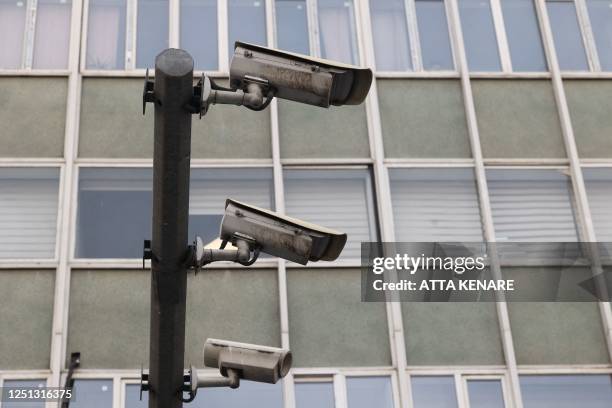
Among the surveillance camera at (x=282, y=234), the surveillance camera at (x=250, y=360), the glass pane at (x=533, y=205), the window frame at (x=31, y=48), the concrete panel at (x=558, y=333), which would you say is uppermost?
the window frame at (x=31, y=48)

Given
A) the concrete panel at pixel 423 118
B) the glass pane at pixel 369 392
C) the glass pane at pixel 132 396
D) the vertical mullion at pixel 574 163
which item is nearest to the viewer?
the glass pane at pixel 132 396

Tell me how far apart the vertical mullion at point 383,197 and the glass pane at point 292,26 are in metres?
0.81

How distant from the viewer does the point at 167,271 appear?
7.15 metres

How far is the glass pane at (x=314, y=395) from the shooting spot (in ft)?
45.5

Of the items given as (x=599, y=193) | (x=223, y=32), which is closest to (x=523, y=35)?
(x=599, y=193)

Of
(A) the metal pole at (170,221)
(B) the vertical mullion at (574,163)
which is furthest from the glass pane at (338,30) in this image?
(A) the metal pole at (170,221)

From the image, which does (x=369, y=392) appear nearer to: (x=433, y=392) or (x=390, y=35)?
(x=433, y=392)

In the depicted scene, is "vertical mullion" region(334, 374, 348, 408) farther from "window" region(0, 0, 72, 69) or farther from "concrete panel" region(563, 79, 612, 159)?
"window" region(0, 0, 72, 69)

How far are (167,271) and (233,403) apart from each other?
707cm

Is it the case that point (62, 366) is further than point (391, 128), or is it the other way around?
point (391, 128)

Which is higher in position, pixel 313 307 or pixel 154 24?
pixel 154 24

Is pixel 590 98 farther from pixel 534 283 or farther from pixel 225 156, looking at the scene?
pixel 225 156

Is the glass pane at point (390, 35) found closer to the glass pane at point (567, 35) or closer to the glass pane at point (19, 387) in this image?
the glass pane at point (567, 35)

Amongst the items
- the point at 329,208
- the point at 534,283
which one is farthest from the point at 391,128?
the point at 534,283
